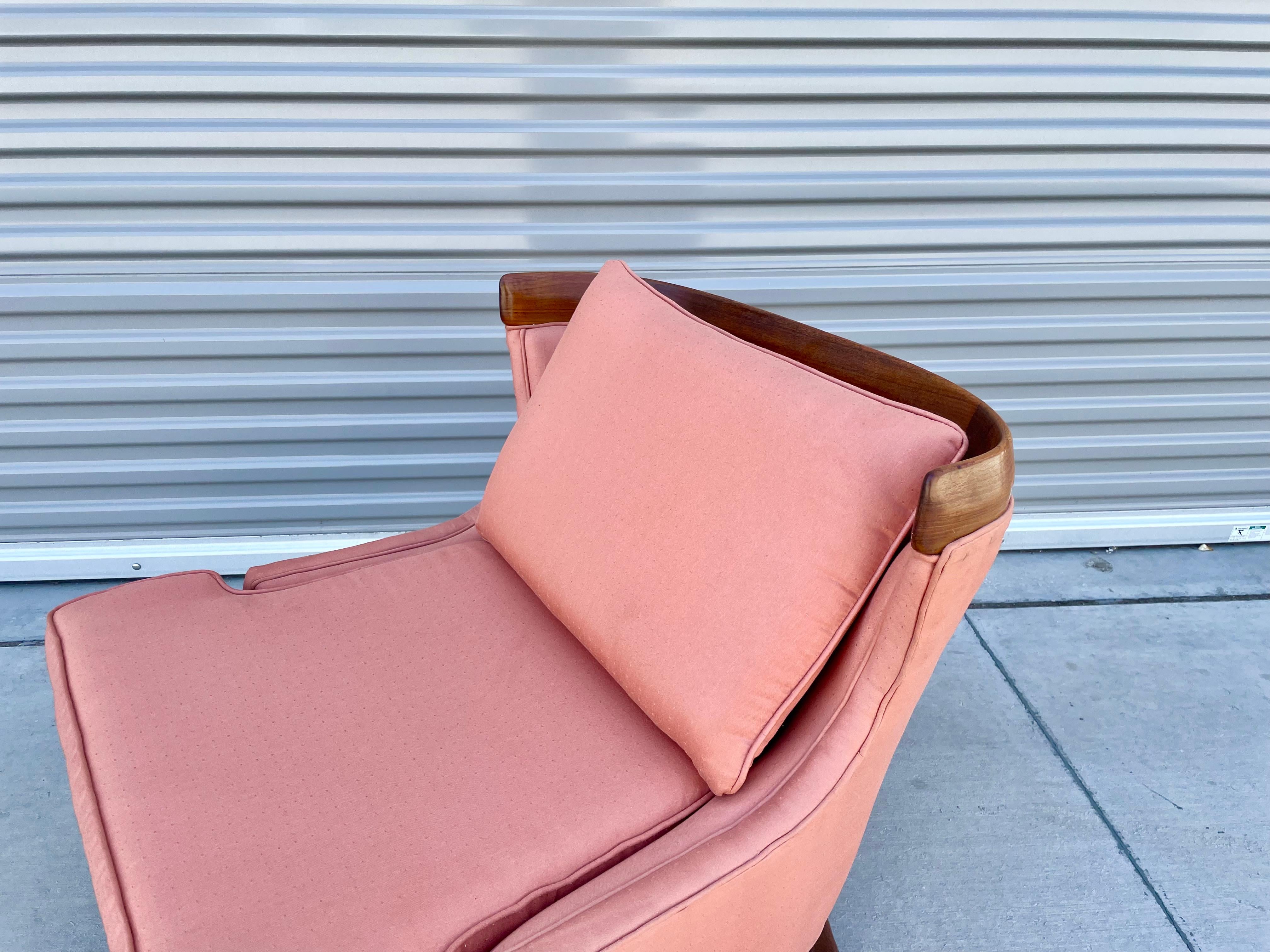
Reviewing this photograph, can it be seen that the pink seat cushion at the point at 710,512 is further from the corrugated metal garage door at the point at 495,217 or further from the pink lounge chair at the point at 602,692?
the corrugated metal garage door at the point at 495,217

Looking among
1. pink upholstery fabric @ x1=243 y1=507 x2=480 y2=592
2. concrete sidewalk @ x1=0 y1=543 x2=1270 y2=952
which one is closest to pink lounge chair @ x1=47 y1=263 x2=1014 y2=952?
pink upholstery fabric @ x1=243 y1=507 x2=480 y2=592

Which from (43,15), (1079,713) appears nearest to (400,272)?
(43,15)

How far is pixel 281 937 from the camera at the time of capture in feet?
2.56

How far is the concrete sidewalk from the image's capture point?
4.41 feet

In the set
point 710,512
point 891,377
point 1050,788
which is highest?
point 891,377

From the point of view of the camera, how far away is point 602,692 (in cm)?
109

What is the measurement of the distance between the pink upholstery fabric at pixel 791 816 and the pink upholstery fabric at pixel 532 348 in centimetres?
70

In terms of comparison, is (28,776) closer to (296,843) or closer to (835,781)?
(296,843)

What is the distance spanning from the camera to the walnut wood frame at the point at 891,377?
A: 0.81 meters

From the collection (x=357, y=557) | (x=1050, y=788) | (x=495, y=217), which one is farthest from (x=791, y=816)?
(x=495, y=217)

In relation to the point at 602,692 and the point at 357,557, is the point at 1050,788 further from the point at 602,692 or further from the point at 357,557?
the point at 357,557

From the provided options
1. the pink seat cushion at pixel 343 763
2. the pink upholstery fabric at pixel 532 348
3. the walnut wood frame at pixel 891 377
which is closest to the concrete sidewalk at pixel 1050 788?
the pink seat cushion at pixel 343 763

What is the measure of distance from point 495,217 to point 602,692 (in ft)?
3.68

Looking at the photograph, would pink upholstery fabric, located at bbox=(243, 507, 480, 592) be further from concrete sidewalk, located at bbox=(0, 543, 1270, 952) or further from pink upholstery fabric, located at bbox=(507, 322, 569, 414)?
concrete sidewalk, located at bbox=(0, 543, 1270, 952)
